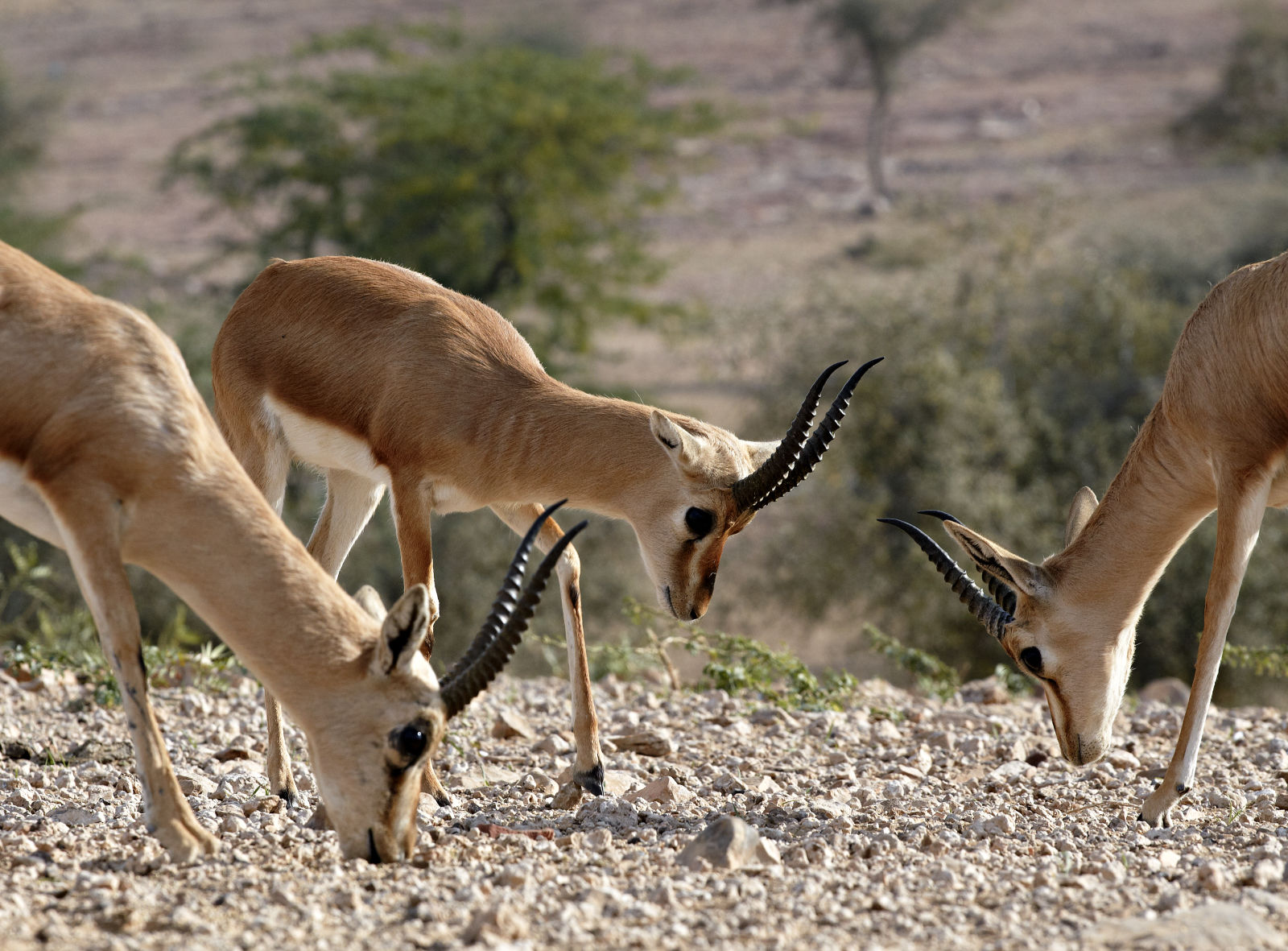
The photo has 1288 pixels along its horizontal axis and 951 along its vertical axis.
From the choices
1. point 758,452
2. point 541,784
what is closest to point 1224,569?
point 758,452

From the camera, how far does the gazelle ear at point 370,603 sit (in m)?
5.78

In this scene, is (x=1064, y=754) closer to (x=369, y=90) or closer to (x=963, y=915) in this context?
(x=963, y=915)

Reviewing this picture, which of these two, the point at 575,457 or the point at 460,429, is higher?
the point at 460,429

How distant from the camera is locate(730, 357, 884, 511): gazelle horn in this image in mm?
6840

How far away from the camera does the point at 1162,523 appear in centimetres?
717

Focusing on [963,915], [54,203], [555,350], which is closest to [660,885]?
[963,915]

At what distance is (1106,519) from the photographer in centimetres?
730

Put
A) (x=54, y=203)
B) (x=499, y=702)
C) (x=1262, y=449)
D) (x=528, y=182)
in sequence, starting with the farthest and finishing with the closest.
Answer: (x=54, y=203), (x=528, y=182), (x=499, y=702), (x=1262, y=449)

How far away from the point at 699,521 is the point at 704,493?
0.48 ft

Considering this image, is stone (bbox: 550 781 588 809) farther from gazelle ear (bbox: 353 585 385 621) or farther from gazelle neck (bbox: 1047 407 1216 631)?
gazelle neck (bbox: 1047 407 1216 631)

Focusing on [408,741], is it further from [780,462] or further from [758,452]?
[758,452]

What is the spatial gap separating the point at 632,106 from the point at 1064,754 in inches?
780

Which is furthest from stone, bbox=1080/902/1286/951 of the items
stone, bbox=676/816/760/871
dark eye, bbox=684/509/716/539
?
dark eye, bbox=684/509/716/539

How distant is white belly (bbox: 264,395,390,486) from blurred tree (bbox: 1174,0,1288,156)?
126 feet
